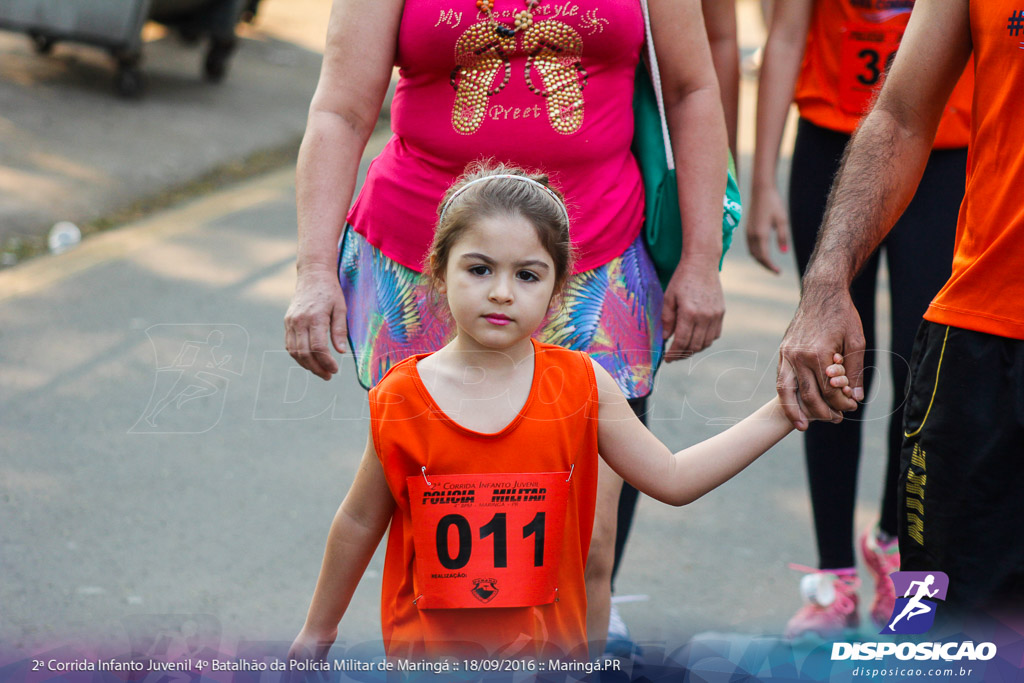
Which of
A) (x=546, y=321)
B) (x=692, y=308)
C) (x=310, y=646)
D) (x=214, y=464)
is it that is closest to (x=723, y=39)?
(x=692, y=308)

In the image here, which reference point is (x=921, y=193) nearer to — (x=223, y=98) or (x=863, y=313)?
(x=863, y=313)

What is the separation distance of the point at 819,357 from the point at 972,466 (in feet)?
0.98

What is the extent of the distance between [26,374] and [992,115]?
3774mm

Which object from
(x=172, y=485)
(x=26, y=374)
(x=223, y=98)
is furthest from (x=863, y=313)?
(x=223, y=98)

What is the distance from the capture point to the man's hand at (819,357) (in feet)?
6.23

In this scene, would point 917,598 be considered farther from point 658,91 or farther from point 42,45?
point 42,45

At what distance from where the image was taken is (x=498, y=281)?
1.86 m

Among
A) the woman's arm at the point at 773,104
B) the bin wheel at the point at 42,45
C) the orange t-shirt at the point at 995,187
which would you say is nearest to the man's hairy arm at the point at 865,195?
the orange t-shirt at the point at 995,187

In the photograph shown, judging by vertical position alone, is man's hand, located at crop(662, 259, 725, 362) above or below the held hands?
above

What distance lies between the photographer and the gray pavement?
317cm

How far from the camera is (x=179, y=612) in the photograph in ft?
10.0

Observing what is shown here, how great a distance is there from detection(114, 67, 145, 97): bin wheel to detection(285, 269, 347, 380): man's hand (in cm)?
696

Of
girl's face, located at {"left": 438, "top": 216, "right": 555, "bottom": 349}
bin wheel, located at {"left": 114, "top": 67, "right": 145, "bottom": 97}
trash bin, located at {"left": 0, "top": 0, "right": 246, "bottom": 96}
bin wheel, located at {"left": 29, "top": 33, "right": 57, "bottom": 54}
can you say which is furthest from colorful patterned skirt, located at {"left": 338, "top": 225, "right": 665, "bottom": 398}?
bin wheel, located at {"left": 29, "top": 33, "right": 57, "bottom": 54}

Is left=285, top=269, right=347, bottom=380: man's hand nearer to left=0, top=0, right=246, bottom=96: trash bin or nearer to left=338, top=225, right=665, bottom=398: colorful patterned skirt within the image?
left=338, top=225, right=665, bottom=398: colorful patterned skirt
